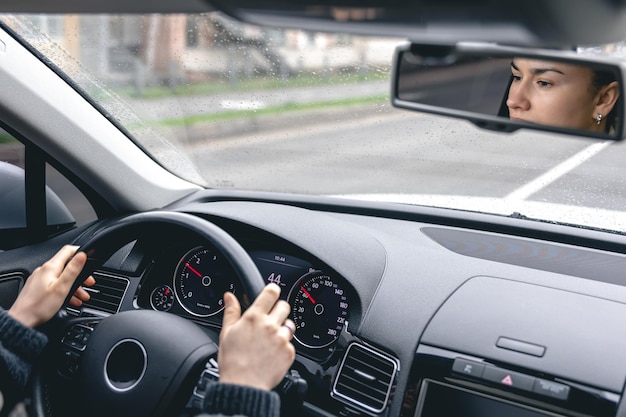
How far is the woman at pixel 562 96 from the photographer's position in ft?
7.37

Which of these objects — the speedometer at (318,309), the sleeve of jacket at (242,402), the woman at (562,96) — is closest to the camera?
the sleeve of jacket at (242,402)

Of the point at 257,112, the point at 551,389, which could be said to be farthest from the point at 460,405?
the point at 257,112

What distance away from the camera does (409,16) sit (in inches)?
59.1

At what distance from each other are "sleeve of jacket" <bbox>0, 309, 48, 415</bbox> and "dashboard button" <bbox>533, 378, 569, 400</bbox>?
1.54 metres

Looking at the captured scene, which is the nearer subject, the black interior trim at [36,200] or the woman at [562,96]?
the woman at [562,96]

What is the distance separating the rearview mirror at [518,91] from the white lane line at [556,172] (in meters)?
1.28

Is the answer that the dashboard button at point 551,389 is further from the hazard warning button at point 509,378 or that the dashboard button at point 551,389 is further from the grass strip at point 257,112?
the grass strip at point 257,112

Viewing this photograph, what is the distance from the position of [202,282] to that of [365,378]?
813 millimetres

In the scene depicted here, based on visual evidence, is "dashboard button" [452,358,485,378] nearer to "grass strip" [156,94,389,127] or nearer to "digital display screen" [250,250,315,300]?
"digital display screen" [250,250,315,300]

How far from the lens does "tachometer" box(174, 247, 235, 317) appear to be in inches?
131

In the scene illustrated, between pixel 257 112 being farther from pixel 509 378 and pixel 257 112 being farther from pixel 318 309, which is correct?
pixel 509 378

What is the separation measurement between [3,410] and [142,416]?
18.9 inches

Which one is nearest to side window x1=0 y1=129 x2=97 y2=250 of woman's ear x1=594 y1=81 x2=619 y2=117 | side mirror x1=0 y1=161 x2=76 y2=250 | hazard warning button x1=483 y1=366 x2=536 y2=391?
side mirror x1=0 y1=161 x2=76 y2=250

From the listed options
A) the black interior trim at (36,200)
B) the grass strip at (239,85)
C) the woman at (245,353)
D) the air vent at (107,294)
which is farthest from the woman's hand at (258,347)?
the black interior trim at (36,200)
